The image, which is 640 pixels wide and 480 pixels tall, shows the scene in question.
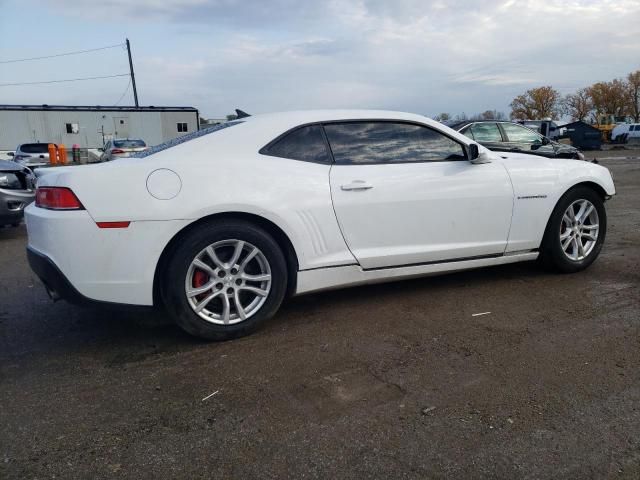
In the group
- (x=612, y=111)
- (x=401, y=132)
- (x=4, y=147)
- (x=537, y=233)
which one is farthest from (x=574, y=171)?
(x=612, y=111)

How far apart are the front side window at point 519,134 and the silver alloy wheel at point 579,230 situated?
7.82 metres

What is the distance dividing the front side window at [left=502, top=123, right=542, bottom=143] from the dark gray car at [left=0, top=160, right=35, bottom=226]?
9655mm

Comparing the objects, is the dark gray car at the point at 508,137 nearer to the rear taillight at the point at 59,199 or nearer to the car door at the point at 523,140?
the car door at the point at 523,140

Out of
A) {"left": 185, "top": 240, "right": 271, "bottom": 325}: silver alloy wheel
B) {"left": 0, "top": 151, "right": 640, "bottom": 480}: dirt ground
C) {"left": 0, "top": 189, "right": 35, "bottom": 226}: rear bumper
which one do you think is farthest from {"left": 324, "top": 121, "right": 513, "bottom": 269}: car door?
{"left": 0, "top": 189, "right": 35, "bottom": 226}: rear bumper

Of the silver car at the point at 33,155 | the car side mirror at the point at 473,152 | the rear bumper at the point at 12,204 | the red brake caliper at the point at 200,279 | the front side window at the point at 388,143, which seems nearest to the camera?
the red brake caliper at the point at 200,279

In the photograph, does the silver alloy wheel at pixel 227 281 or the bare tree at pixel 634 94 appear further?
the bare tree at pixel 634 94

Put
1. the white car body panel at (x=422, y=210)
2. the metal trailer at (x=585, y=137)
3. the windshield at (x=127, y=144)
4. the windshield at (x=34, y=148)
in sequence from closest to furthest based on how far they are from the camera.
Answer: the white car body panel at (x=422, y=210) → the windshield at (x=34, y=148) → the windshield at (x=127, y=144) → the metal trailer at (x=585, y=137)

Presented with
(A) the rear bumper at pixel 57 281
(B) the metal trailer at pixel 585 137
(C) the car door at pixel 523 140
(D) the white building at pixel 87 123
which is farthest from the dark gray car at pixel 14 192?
(B) the metal trailer at pixel 585 137

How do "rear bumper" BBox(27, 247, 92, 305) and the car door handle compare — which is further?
the car door handle

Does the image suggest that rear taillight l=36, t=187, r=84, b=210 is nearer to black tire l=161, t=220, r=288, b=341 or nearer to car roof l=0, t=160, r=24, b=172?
black tire l=161, t=220, r=288, b=341

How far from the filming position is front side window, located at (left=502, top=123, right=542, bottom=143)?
11.9 metres

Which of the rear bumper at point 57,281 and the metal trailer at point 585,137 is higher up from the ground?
the rear bumper at point 57,281

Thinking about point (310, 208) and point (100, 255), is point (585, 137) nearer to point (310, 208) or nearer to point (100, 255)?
point (310, 208)

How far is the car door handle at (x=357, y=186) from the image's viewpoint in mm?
3510
